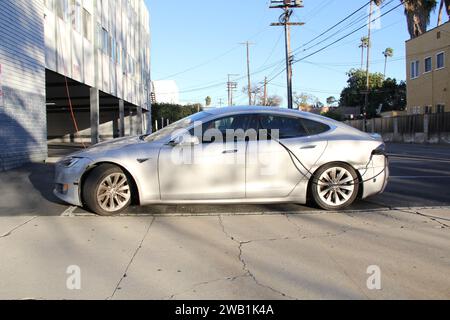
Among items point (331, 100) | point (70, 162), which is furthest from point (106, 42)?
point (331, 100)

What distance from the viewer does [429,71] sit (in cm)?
3397

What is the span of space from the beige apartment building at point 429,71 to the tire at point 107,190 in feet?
102

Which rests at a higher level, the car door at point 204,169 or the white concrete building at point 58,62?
the white concrete building at point 58,62

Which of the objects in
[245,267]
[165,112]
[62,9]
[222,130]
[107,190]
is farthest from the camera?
[165,112]

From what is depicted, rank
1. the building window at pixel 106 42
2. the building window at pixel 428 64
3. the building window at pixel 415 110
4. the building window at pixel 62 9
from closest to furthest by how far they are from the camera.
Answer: the building window at pixel 62 9, the building window at pixel 106 42, the building window at pixel 428 64, the building window at pixel 415 110

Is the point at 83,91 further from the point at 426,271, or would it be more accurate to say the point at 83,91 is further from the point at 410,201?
the point at 426,271

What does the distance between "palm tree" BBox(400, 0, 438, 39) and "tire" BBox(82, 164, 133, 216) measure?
37346 millimetres

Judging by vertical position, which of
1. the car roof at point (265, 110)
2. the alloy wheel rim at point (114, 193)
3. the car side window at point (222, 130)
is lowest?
the alloy wheel rim at point (114, 193)

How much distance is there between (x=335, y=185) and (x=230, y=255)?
253 cm

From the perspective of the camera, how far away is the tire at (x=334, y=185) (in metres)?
6.51

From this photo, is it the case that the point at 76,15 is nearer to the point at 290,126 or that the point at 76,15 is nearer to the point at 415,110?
the point at 290,126

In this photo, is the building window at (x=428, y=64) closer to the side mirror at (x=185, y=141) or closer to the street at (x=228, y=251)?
the street at (x=228, y=251)

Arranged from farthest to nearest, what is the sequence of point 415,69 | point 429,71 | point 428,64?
point 415,69, point 428,64, point 429,71

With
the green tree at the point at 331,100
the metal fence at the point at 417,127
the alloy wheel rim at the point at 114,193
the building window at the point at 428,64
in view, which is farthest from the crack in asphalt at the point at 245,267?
the green tree at the point at 331,100
